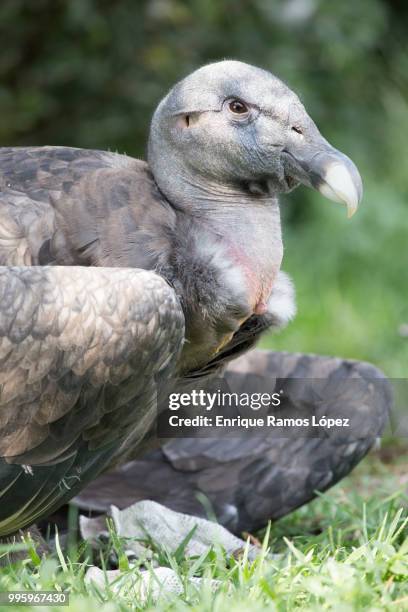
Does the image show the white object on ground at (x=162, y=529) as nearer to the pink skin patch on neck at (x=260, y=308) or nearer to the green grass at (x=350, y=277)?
the pink skin patch on neck at (x=260, y=308)

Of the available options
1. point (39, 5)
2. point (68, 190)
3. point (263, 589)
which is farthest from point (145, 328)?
point (39, 5)

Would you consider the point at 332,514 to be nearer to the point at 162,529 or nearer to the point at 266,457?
the point at 266,457

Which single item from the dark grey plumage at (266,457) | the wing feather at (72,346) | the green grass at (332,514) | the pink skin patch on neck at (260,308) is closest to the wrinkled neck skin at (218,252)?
the pink skin patch on neck at (260,308)

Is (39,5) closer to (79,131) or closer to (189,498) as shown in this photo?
(79,131)

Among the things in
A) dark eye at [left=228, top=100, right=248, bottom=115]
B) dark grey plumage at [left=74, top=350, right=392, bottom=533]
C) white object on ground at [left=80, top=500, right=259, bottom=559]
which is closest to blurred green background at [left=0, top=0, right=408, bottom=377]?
dark grey plumage at [left=74, top=350, right=392, bottom=533]

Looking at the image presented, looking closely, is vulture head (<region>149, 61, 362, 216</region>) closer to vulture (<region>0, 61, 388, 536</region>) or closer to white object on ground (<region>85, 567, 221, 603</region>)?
vulture (<region>0, 61, 388, 536</region>)

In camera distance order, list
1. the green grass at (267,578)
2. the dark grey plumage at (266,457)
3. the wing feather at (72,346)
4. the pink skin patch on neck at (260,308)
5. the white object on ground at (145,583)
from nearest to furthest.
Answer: the green grass at (267,578) → the white object on ground at (145,583) → the wing feather at (72,346) → the pink skin patch on neck at (260,308) → the dark grey plumage at (266,457)

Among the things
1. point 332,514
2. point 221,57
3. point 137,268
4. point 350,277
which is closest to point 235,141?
point 137,268

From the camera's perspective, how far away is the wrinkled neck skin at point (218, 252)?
407 centimetres

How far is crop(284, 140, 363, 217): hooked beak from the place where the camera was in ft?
12.7

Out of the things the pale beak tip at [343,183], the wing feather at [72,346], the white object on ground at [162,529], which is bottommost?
the white object on ground at [162,529]

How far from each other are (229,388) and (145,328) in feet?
5.09

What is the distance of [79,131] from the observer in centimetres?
862

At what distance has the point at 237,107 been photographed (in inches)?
163
